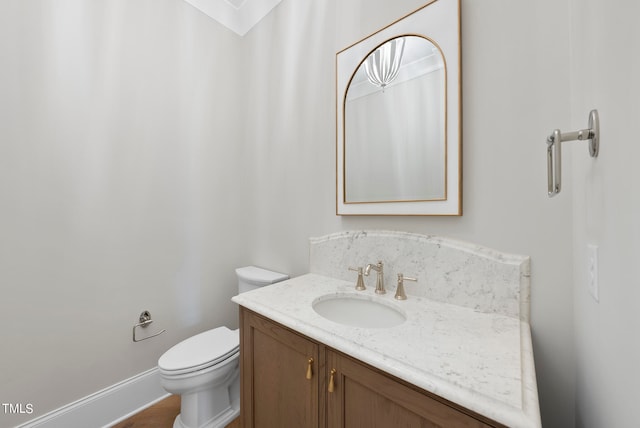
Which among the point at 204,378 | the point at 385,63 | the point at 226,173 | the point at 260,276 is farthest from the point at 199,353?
the point at 385,63

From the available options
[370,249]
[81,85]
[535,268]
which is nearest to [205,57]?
[81,85]

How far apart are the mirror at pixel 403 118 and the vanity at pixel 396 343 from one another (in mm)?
196

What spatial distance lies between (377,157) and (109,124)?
61.9 inches

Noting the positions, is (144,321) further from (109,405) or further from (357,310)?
(357,310)

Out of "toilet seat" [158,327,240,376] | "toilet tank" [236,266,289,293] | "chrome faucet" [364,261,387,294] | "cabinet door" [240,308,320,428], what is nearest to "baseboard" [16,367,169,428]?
"toilet seat" [158,327,240,376]

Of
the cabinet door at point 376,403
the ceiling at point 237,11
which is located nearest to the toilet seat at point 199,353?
the cabinet door at point 376,403

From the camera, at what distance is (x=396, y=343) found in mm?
732

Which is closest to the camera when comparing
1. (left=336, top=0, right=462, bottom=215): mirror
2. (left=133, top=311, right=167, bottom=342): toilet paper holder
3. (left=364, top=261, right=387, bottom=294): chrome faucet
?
(left=336, top=0, right=462, bottom=215): mirror

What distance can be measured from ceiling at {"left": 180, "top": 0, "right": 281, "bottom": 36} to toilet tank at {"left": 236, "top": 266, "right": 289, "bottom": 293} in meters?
1.93

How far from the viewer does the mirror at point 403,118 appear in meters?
1.02

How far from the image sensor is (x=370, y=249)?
128 cm

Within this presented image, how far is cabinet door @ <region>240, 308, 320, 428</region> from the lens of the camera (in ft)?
2.79

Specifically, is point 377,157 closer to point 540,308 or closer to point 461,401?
point 540,308

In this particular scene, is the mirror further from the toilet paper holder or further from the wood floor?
the wood floor
